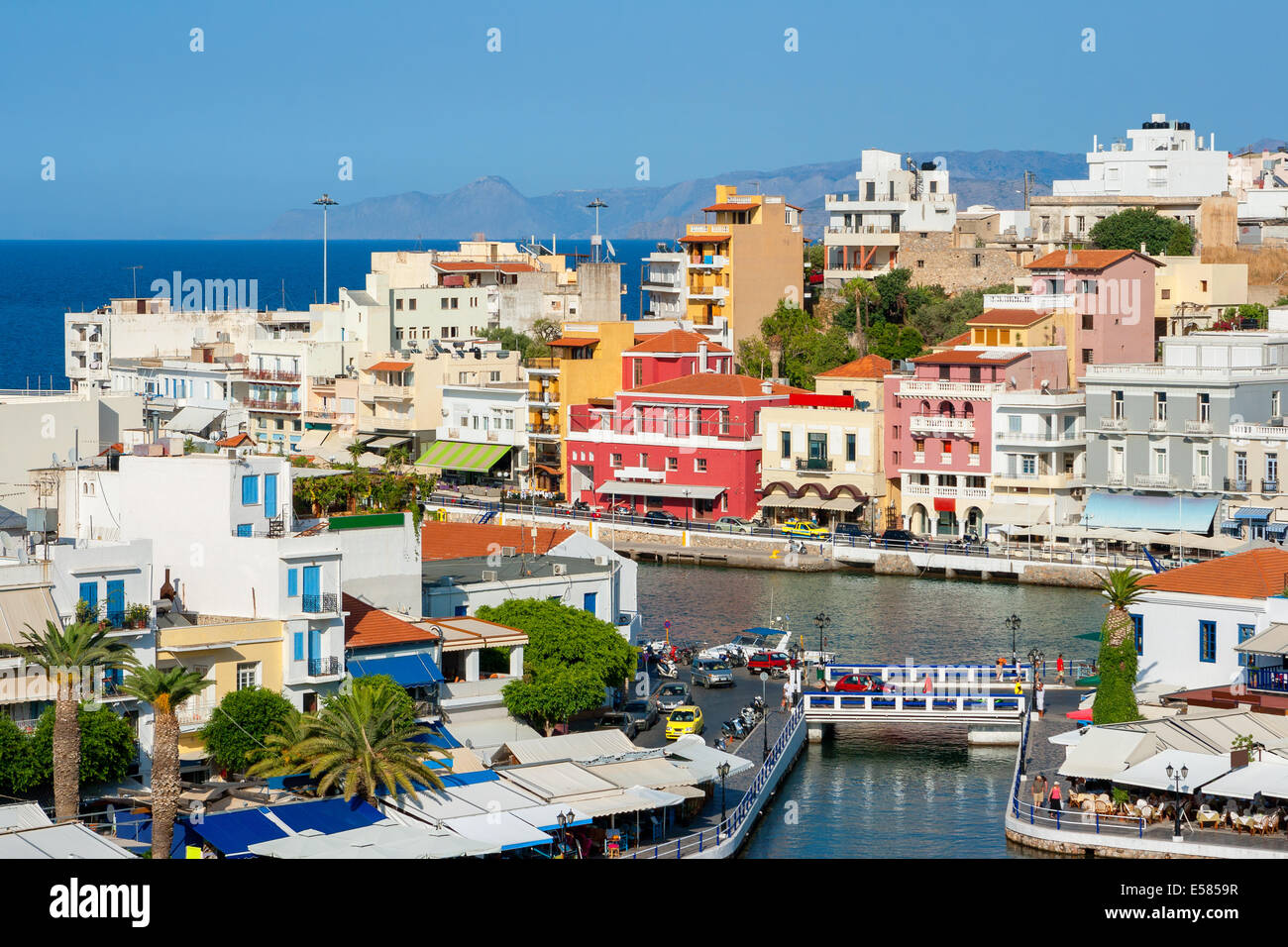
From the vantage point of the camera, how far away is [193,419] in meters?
76.1

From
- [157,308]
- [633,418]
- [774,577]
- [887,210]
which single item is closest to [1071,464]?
[774,577]

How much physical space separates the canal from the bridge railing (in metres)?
0.48

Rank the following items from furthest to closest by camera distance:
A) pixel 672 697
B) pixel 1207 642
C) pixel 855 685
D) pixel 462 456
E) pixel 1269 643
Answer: pixel 462 456 < pixel 855 685 < pixel 672 697 < pixel 1207 642 < pixel 1269 643

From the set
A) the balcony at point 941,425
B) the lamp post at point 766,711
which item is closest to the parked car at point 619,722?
the lamp post at point 766,711

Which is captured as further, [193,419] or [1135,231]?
[1135,231]

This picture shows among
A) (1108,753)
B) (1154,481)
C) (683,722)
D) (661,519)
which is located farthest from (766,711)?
(661,519)

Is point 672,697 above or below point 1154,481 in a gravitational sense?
below

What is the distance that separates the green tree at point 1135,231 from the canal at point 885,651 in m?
29.0

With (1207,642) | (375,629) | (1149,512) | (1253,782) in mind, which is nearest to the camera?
(1253,782)

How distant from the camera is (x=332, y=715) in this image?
81.7 feet

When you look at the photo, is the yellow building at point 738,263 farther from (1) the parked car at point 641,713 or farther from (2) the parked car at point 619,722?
(2) the parked car at point 619,722

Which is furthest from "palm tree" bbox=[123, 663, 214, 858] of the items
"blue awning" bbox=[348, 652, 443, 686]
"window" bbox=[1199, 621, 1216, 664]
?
"window" bbox=[1199, 621, 1216, 664]

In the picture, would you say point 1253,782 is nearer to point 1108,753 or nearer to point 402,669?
point 1108,753

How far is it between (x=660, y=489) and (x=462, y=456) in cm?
1015
